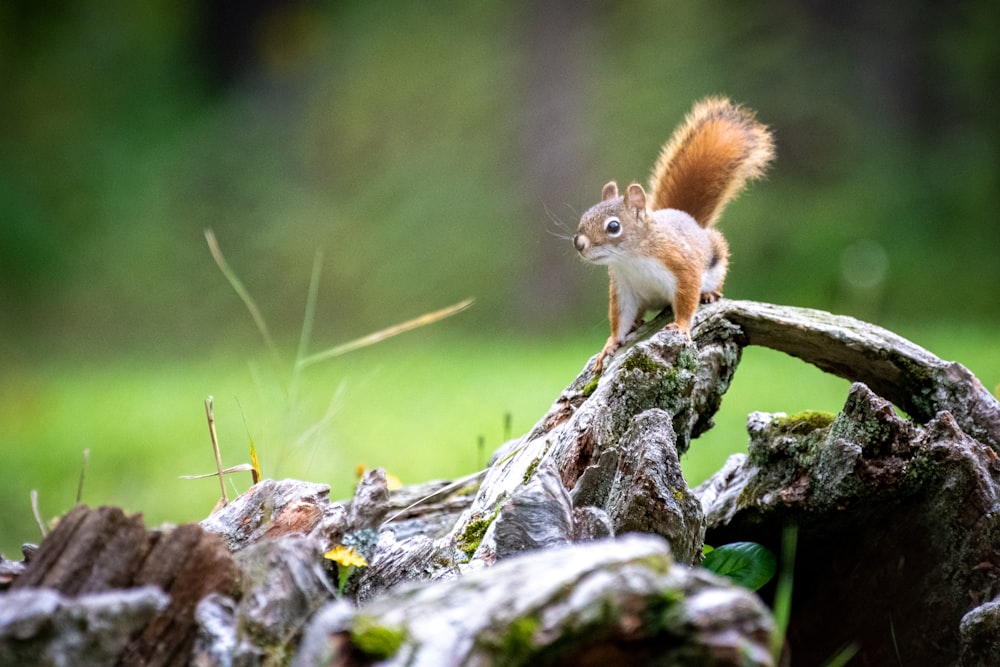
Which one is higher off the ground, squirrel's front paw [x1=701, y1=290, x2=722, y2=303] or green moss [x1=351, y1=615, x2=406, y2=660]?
squirrel's front paw [x1=701, y1=290, x2=722, y2=303]

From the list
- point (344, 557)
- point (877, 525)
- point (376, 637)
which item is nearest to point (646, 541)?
point (376, 637)

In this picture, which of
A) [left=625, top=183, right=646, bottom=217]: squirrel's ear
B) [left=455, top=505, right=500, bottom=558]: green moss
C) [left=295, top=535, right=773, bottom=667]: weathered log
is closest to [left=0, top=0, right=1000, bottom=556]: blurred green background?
[left=625, top=183, right=646, bottom=217]: squirrel's ear

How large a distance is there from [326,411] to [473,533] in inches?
28.1

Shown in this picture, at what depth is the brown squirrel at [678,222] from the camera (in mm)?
A: 2285

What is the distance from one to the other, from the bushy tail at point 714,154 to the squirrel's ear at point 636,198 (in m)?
0.27

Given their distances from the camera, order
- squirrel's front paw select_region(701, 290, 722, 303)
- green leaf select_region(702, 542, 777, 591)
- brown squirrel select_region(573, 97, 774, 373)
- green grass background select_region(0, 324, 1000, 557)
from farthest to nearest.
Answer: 1. green grass background select_region(0, 324, 1000, 557)
2. squirrel's front paw select_region(701, 290, 722, 303)
3. brown squirrel select_region(573, 97, 774, 373)
4. green leaf select_region(702, 542, 777, 591)

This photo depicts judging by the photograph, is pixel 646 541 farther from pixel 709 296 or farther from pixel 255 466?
pixel 709 296

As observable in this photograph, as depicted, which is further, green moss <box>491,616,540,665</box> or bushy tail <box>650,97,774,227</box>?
bushy tail <box>650,97,774,227</box>

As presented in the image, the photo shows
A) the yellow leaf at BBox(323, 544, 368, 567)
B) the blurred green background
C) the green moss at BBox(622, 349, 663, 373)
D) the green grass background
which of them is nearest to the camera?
the yellow leaf at BBox(323, 544, 368, 567)

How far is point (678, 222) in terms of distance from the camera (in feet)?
7.98

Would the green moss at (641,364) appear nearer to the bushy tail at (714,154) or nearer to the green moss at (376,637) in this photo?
the green moss at (376,637)

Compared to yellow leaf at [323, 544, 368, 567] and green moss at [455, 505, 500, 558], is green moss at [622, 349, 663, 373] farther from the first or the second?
yellow leaf at [323, 544, 368, 567]

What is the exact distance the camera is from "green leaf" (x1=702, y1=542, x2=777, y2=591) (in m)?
1.43

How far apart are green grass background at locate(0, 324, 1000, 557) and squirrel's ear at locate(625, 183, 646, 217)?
64 cm
